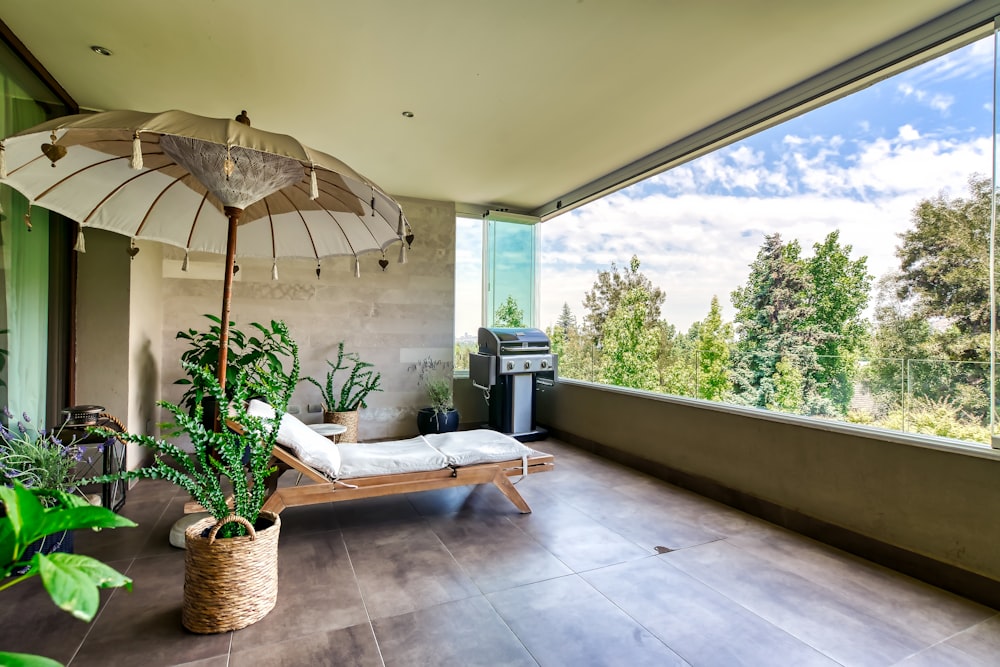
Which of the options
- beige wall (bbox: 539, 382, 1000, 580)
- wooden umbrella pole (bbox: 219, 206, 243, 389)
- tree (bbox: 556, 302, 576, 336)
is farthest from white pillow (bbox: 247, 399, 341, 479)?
tree (bbox: 556, 302, 576, 336)

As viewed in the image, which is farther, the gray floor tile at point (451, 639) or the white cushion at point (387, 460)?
the white cushion at point (387, 460)

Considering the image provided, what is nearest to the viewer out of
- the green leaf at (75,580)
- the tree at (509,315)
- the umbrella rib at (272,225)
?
the green leaf at (75,580)

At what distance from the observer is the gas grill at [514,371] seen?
5.33m

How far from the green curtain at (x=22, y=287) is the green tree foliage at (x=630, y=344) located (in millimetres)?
4747

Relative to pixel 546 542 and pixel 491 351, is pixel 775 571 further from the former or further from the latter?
pixel 491 351

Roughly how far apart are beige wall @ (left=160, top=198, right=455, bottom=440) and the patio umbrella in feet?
5.71

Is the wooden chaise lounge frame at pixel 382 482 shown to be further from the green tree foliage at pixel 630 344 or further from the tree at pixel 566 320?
the tree at pixel 566 320

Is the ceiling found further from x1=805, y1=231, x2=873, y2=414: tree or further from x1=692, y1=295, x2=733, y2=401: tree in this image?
x1=692, y1=295, x2=733, y2=401: tree

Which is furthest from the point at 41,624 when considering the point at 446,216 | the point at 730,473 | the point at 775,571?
the point at 446,216

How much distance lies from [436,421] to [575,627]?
352 centimetres

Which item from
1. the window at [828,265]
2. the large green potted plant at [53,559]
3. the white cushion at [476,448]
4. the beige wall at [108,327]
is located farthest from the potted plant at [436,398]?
the large green potted plant at [53,559]

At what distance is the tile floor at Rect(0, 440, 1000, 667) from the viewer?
189 cm

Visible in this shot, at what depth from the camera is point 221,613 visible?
1.98m

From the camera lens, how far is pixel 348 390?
16.8 ft
